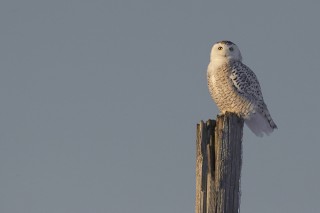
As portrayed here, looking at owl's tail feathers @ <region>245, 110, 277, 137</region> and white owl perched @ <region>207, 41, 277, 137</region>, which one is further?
owl's tail feathers @ <region>245, 110, 277, 137</region>

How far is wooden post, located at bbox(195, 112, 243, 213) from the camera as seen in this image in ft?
20.8

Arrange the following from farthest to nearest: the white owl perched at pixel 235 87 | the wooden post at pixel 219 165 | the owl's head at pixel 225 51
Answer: the owl's head at pixel 225 51 → the white owl perched at pixel 235 87 → the wooden post at pixel 219 165

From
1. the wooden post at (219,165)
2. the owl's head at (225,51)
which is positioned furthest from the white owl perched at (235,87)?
the wooden post at (219,165)

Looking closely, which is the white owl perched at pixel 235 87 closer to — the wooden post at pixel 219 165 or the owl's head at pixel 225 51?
the owl's head at pixel 225 51

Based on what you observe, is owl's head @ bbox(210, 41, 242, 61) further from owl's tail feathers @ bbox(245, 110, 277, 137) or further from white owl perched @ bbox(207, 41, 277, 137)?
owl's tail feathers @ bbox(245, 110, 277, 137)

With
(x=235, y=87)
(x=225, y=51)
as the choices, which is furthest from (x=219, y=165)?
(x=225, y=51)

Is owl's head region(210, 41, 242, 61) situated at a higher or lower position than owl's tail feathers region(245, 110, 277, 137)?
higher

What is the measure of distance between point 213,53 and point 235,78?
80cm

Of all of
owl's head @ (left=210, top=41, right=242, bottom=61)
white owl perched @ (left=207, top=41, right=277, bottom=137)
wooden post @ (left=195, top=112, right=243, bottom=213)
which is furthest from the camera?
owl's head @ (left=210, top=41, right=242, bottom=61)

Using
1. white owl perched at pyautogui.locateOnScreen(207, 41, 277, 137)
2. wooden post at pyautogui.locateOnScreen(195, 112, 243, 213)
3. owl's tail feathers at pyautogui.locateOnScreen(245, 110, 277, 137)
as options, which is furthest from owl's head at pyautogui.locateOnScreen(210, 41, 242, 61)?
wooden post at pyautogui.locateOnScreen(195, 112, 243, 213)

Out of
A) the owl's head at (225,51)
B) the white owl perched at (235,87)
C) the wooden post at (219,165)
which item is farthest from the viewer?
the owl's head at (225,51)

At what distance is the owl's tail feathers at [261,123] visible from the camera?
1310 centimetres

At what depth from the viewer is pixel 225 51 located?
513 inches

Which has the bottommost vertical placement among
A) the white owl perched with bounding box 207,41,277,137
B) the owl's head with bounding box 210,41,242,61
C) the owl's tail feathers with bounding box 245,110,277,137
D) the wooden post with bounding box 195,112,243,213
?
the wooden post with bounding box 195,112,243,213
